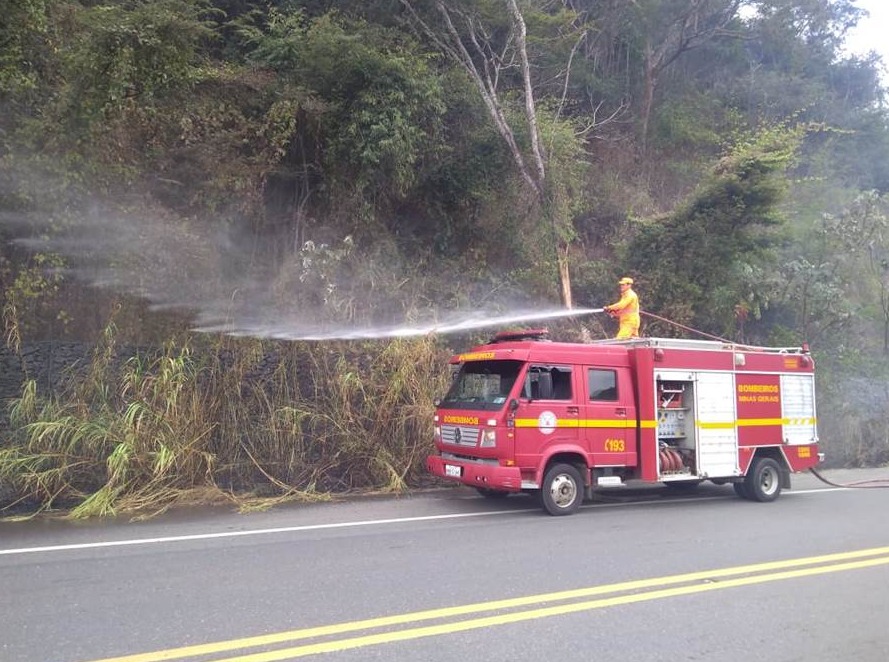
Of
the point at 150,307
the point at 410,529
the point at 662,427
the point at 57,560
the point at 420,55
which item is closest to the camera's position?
the point at 57,560

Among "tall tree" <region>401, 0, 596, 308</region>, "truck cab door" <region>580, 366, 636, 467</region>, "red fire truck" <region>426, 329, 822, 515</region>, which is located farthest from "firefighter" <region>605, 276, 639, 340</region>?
"tall tree" <region>401, 0, 596, 308</region>

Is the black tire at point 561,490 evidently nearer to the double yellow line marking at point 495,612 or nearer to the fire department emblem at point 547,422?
the fire department emblem at point 547,422

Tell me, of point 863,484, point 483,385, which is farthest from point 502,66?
point 863,484

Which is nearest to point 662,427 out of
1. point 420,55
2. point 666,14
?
point 420,55

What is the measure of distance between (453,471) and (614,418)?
2.38m

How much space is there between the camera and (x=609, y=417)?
407 inches

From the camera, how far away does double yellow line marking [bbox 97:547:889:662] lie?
470 centimetres

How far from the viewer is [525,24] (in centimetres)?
1858

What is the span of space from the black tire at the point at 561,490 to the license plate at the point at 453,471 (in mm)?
1132

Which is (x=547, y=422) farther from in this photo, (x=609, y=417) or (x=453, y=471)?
(x=453, y=471)

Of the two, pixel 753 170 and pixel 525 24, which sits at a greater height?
pixel 525 24

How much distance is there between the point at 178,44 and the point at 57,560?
9.83 m

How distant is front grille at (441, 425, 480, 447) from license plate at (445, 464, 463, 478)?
318mm

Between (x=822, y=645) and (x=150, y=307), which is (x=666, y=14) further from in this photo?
(x=822, y=645)
